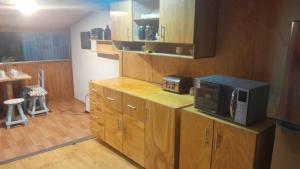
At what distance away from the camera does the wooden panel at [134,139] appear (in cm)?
263

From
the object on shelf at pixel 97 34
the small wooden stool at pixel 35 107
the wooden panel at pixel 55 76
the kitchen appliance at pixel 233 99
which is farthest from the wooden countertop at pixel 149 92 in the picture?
the wooden panel at pixel 55 76

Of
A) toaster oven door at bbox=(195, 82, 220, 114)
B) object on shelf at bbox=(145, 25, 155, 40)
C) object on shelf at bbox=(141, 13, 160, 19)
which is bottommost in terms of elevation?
toaster oven door at bbox=(195, 82, 220, 114)

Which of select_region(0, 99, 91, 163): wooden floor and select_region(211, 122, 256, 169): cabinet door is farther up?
select_region(211, 122, 256, 169): cabinet door

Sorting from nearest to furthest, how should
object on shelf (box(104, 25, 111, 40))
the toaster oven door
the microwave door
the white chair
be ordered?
the microwave door, the toaster oven door, object on shelf (box(104, 25, 111, 40)), the white chair

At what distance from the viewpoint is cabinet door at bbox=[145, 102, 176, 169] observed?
2.29 meters

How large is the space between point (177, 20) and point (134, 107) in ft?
3.46

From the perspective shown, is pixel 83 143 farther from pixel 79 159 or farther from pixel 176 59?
pixel 176 59

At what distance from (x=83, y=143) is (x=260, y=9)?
9.27 ft

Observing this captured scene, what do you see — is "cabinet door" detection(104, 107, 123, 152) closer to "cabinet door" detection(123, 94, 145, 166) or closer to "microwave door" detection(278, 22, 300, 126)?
"cabinet door" detection(123, 94, 145, 166)

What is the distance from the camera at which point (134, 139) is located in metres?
2.73

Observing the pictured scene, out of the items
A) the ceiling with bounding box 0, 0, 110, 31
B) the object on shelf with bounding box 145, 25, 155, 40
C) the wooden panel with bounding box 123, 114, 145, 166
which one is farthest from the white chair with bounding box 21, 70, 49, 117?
the object on shelf with bounding box 145, 25, 155, 40

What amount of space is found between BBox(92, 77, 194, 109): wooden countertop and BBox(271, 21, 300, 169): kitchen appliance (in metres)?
0.93

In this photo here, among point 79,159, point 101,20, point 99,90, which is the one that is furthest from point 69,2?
point 79,159

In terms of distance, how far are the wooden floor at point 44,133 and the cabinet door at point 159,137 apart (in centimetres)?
153
